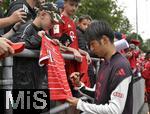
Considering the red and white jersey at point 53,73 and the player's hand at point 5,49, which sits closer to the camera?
the player's hand at point 5,49

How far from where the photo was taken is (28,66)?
13.1ft

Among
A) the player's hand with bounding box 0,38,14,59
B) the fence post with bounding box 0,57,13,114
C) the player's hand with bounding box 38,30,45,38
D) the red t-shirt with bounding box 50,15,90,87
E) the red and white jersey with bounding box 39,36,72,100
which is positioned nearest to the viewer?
the player's hand with bounding box 0,38,14,59

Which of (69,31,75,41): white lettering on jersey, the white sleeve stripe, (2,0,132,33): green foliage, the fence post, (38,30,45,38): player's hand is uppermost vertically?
(2,0,132,33): green foliage

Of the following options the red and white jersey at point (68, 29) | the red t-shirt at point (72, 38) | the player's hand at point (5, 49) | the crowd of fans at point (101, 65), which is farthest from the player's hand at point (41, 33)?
the red and white jersey at point (68, 29)

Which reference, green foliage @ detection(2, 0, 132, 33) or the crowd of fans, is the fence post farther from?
green foliage @ detection(2, 0, 132, 33)

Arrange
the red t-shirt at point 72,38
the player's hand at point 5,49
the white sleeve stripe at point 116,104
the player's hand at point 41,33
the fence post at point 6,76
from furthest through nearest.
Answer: the red t-shirt at point 72,38 < the player's hand at point 41,33 < the white sleeve stripe at point 116,104 < the fence post at point 6,76 < the player's hand at point 5,49

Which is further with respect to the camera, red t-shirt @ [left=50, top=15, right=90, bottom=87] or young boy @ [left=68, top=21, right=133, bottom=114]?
red t-shirt @ [left=50, top=15, right=90, bottom=87]

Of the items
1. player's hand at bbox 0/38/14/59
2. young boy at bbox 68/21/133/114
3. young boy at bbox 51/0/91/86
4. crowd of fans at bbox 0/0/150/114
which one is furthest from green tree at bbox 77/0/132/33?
player's hand at bbox 0/38/14/59

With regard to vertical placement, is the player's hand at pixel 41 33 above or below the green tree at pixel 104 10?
below

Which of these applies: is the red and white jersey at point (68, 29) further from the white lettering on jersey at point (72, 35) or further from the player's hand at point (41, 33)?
the player's hand at point (41, 33)

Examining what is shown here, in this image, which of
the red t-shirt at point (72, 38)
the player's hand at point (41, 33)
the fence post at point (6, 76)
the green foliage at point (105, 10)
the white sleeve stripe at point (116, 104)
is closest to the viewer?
the fence post at point (6, 76)

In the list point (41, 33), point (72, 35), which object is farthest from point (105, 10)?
point (41, 33)

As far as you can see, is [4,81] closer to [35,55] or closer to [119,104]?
[35,55]

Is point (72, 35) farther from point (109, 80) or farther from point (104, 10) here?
point (104, 10)
